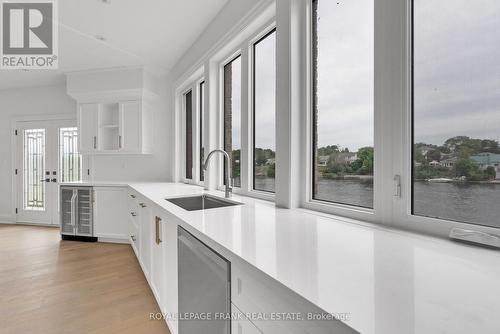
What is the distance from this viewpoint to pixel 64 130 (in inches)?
195

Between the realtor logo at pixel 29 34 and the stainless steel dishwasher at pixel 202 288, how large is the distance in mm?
2661

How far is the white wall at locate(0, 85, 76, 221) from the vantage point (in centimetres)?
503

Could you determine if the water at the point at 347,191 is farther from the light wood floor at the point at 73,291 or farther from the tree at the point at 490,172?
the light wood floor at the point at 73,291

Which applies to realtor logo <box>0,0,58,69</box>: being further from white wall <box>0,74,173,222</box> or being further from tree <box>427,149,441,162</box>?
tree <box>427,149,441,162</box>

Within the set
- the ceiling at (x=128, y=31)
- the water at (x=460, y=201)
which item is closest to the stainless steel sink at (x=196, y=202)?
the water at (x=460, y=201)

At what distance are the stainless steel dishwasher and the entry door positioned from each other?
433 centimetres

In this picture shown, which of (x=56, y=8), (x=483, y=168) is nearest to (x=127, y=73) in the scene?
(x=56, y=8)

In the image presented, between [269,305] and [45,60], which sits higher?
[45,60]

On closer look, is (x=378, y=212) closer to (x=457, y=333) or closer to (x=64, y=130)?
(x=457, y=333)

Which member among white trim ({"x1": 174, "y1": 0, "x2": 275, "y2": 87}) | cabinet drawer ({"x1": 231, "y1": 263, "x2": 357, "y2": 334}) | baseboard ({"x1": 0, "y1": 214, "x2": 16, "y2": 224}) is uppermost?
white trim ({"x1": 174, "y1": 0, "x2": 275, "y2": 87})

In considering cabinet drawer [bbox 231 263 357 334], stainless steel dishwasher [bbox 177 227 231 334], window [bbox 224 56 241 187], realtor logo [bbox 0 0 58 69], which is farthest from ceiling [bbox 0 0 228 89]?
cabinet drawer [bbox 231 263 357 334]

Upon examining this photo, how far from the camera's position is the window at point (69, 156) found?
190 inches

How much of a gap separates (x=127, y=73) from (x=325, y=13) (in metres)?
3.41

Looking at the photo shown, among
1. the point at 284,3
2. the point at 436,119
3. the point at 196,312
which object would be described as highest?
the point at 284,3
